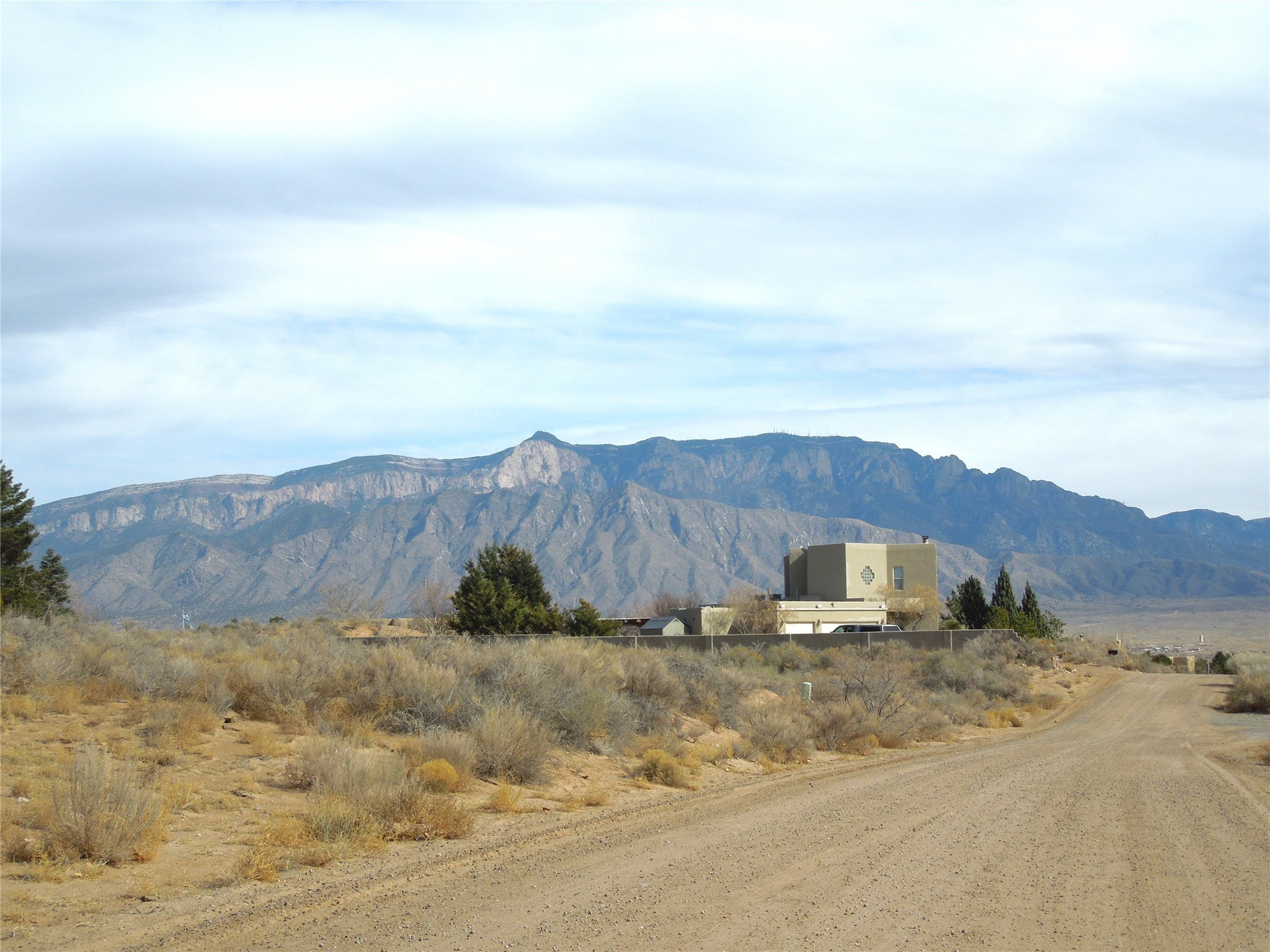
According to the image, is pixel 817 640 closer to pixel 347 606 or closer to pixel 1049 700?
pixel 1049 700

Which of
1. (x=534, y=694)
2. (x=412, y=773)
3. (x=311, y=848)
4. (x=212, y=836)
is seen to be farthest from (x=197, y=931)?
(x=534, y=694)

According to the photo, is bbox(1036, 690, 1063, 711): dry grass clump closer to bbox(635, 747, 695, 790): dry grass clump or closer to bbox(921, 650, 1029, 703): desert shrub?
bbox(921, 650, 1029, 703): desert shrub

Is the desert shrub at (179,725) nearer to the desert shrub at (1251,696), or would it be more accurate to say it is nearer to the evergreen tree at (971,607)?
the desert shrub at (1251,696)

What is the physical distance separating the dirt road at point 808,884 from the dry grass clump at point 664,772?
1080 millimetres

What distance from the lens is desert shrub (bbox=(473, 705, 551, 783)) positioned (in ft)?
52.5

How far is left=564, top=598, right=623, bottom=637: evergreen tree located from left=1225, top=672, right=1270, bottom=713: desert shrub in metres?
26.5

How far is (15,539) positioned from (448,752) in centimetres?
4852

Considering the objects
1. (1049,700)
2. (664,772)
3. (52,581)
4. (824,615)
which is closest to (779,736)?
(664,772)

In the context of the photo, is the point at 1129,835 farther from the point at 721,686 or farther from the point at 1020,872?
the point at 721,686

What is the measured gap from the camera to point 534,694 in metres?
19.1

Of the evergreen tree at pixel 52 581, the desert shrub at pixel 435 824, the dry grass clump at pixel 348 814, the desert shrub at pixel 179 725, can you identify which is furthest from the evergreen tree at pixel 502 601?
the desert shrub at pixel 435 824

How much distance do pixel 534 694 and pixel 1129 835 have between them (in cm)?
999

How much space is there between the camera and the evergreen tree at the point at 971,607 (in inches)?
2813

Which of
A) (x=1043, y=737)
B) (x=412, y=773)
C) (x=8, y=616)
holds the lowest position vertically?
(x=1043, y=737)
